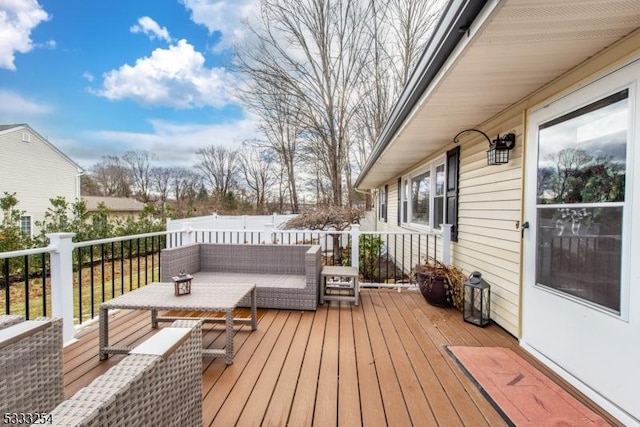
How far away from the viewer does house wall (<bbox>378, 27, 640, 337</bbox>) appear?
2331 mm

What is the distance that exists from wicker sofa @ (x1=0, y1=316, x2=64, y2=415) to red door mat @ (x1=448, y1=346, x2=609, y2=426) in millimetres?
2340

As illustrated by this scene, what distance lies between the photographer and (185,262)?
3.77 meters

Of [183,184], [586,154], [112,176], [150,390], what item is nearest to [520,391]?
[586,154]

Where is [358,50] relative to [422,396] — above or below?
above

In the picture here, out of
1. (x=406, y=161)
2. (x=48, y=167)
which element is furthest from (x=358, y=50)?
(x=48, y=167)

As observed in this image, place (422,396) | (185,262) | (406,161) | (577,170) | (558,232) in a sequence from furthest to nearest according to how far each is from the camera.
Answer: (406,161)
(185,262)
(558,232)
(577,170)
(422,396)

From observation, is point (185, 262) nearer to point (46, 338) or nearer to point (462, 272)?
point (46, 338)

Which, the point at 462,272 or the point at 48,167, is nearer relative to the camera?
the point at 462,272

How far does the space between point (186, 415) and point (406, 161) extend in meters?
5.81

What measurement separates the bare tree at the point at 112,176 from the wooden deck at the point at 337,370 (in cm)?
2300

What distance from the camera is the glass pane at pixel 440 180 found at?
5070 mm

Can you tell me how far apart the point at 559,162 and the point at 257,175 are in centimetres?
1883

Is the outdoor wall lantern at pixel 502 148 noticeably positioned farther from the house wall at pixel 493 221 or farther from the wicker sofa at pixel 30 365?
the wicker sofa at pixel 30 365

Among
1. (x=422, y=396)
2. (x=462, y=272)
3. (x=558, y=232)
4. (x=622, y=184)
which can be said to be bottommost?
(x=422, y=396)
